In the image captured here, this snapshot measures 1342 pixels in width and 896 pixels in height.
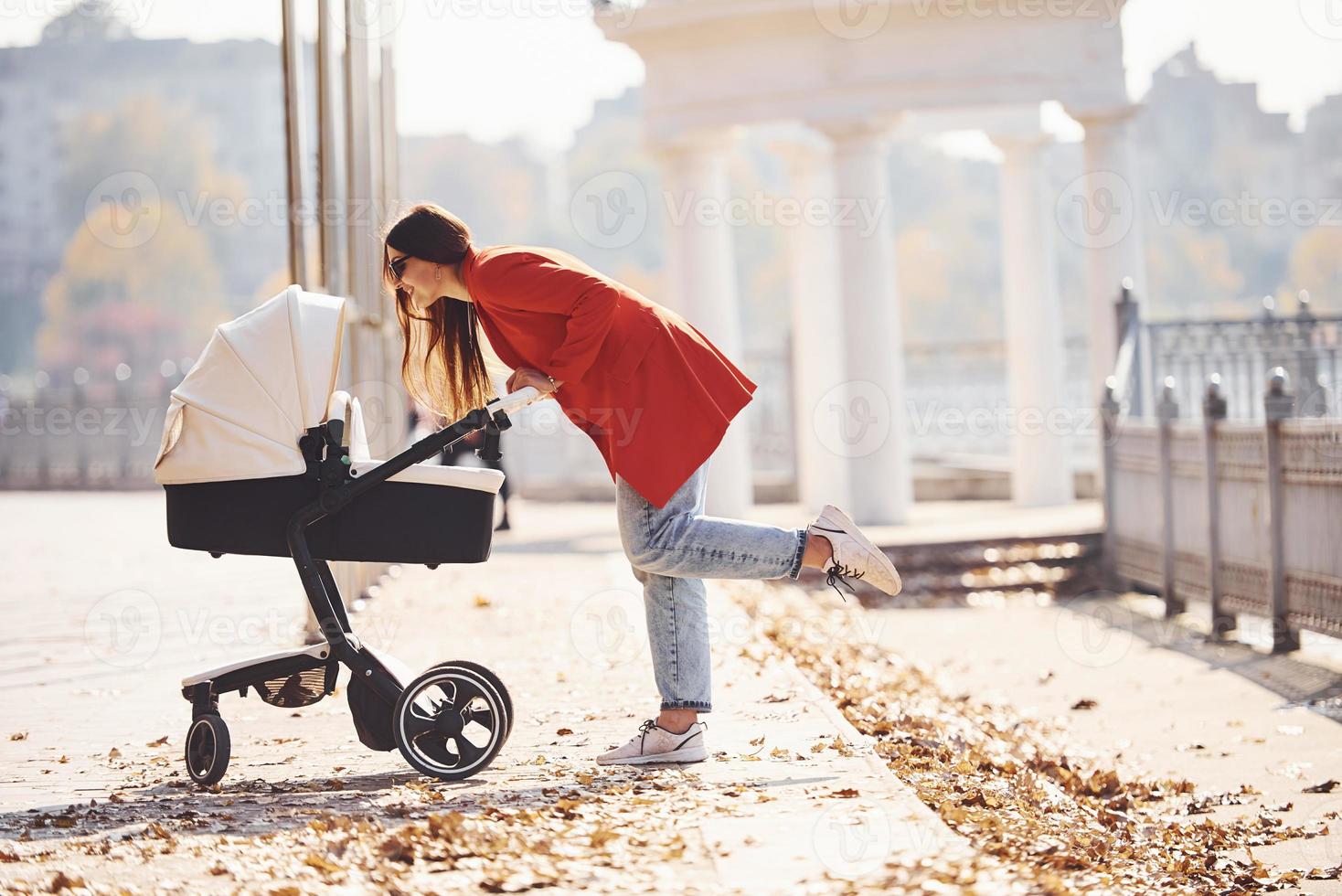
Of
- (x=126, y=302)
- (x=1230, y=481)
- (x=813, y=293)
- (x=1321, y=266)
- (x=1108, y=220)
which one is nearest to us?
(x=1230, y=481)

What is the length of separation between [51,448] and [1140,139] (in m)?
66.1

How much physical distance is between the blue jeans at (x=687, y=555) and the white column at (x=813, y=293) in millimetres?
13006

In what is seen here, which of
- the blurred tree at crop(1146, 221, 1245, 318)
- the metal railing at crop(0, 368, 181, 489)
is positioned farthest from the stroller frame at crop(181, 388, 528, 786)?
the blurred tree at crop(1146, 221, 1245, 318)

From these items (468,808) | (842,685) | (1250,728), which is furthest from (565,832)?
(1250,728)

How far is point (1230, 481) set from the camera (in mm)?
10359

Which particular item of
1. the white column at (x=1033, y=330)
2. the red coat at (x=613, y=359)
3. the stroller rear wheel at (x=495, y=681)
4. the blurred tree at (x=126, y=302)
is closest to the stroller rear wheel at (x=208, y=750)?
the stroller rear wheel at (x=495, y=681)

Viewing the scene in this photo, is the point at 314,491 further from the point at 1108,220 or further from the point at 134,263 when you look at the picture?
the point at 134,263

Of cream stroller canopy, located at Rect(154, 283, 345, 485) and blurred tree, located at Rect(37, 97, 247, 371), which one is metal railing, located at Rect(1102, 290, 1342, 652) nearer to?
cream stroller canopy, located at Rect(154, 283, 345, 485)

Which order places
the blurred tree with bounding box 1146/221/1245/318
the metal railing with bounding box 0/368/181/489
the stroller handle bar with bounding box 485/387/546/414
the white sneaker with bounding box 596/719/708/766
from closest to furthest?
the stroller handle bar with bounding box 485/387/546/414, the white sneaker with bounding box 596/719/708/766, the metal railing with bounding box 0/368/181/489, the blurred tree with bounding box 1146/221/1245/318

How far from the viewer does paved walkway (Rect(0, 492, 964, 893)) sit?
3.79m

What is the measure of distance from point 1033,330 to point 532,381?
549 inches

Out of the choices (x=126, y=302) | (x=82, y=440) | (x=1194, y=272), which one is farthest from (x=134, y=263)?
(x=82, y=440)

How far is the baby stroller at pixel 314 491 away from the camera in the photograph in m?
4.77

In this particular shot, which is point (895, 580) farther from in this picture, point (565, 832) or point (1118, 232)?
point (1118, 232)
